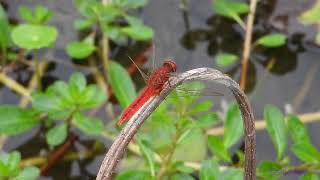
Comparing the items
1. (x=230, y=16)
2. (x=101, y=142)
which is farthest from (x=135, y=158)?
(x=230, y=16)

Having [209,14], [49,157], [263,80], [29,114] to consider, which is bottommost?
[49,157]

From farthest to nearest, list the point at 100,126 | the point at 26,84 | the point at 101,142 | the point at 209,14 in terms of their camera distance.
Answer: the point at 209,14 → the point at 26,84 → the point at 101,142 → the point at 100,126

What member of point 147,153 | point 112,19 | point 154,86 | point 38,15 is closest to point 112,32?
point 112,19

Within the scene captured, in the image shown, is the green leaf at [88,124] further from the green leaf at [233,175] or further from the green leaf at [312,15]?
the green leaf at [312,15]

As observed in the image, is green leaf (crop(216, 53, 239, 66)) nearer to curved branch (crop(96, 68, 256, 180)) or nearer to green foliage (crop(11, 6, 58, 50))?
green foliage (crop(11, 6, 58, 50))

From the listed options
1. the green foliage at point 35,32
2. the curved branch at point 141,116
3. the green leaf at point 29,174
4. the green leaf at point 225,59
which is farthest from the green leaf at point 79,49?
the curved branch at point 141,116

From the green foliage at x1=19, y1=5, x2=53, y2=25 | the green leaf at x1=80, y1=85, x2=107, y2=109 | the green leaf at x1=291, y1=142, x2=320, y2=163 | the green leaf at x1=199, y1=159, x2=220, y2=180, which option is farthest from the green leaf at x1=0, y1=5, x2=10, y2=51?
the green leaf at x1=291, y1=142, x2=320, y2=163

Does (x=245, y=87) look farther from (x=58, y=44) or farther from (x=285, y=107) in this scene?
(x=58, y=44)

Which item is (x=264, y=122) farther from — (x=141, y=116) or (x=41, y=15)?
(x=141, y=116)
